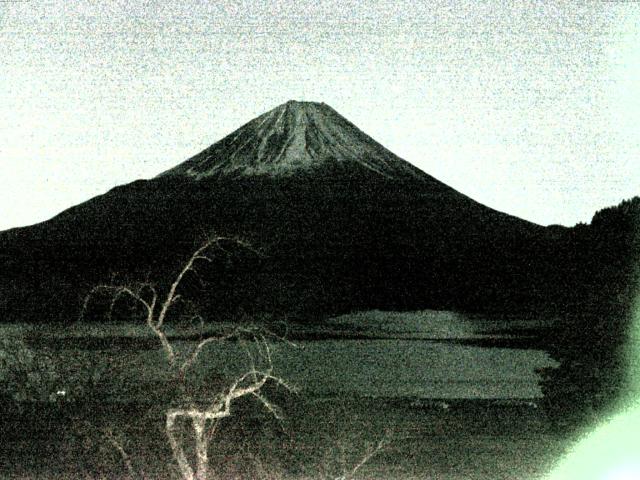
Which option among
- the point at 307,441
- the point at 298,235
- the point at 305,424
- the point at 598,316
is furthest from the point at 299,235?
the point at 598,316

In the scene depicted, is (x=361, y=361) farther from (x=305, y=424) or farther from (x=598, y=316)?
(x=598, y=316)

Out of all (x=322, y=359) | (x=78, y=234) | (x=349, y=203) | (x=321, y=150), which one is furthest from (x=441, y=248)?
(x=322, y=359)

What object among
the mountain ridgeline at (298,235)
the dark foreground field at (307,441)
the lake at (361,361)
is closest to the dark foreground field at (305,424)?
the dark foreground field at (307,441)

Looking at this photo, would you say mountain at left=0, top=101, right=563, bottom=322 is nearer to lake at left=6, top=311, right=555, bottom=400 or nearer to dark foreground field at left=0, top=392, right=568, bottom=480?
lake at left=6, top=311, right=555, bottom=400

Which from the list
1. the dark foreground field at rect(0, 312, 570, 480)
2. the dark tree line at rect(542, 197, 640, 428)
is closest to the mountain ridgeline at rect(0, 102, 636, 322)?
the dark foreground field at rect(0, 312, 570, 480)

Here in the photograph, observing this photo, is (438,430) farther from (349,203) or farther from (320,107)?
(320,107)

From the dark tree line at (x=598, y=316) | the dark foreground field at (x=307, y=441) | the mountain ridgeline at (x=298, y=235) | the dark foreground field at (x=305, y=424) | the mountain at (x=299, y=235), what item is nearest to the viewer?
the dark tree line at (x=598, y=316)

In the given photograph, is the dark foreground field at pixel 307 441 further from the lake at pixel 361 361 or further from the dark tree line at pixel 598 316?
the lake at pixel 361 361
